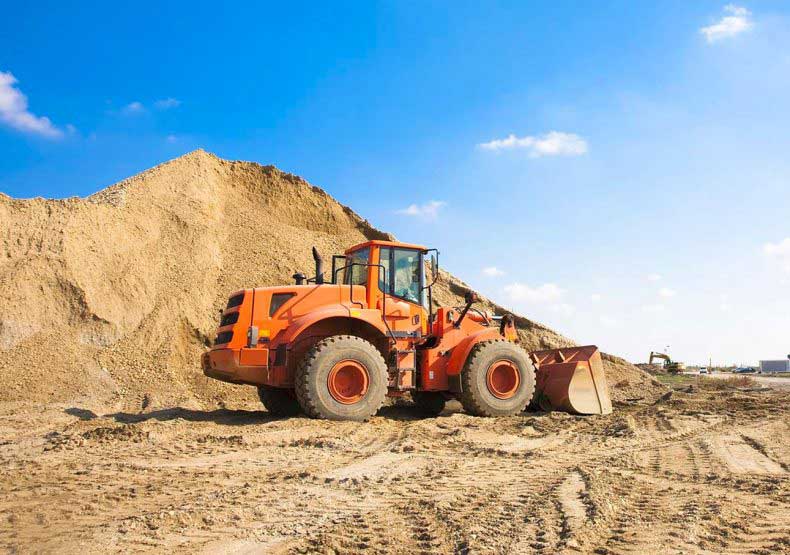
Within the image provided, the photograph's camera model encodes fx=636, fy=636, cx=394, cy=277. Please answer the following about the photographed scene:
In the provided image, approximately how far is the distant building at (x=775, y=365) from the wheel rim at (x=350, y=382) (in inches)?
2490

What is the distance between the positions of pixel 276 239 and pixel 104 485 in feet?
49.4

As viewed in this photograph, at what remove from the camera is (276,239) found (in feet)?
65.8

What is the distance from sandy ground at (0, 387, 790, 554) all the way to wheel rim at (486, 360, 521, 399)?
1101 millimetres

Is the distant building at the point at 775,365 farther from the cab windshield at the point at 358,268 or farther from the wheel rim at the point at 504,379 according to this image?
the cab windshield at the point at 358,268

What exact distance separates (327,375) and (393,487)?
3.93m

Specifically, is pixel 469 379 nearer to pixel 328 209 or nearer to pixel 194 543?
pixel 194 543

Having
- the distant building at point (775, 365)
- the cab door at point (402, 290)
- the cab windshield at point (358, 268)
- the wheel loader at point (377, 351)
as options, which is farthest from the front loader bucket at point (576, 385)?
the distant building at point (775, 365)

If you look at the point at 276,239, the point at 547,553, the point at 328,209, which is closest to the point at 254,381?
the point at 547,553

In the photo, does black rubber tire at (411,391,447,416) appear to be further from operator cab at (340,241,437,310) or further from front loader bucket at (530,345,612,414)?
operator cab at (340,241,437,310)

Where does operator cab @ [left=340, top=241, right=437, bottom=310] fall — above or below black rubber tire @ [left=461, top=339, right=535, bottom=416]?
above

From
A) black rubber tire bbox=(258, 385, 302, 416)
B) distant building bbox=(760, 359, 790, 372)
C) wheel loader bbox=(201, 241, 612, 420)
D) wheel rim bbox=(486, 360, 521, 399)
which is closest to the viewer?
wheel loader bbox=(201, 241, 612, 420)

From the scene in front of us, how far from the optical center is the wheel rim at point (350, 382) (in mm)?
9133

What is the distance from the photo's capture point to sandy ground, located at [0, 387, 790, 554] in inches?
150

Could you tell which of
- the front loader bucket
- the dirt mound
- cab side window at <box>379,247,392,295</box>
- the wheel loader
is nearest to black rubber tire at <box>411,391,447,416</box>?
the wheel loader
